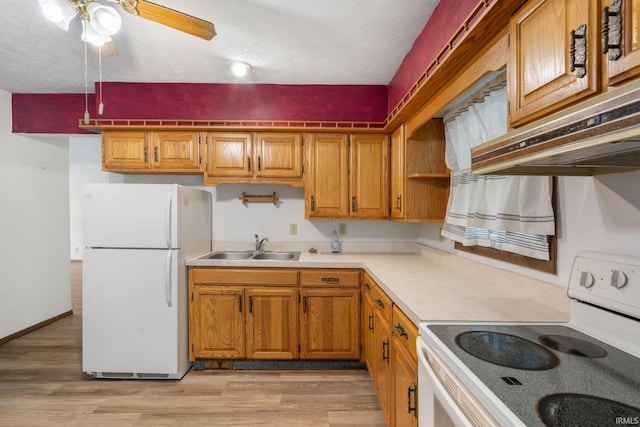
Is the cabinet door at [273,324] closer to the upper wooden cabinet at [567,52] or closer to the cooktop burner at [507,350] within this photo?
the cooktop burner at [507,350]

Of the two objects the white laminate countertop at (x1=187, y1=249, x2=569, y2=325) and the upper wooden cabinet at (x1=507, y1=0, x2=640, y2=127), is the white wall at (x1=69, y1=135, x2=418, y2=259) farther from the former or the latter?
the upper wooden cabinet at (x1=507, y1=0, x2=640, y2=127)

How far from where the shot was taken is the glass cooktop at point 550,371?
641 mm

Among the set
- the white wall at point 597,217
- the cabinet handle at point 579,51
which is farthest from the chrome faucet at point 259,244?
the cabinet handle at point 579,51

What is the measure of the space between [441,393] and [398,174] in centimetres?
186

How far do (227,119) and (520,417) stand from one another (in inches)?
114

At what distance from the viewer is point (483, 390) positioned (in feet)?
2.38

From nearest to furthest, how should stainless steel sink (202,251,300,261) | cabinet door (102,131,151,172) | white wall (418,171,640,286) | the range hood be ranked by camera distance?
the range hood → white wall (418,171,640,286) → cabinet door (102,131,151,172) → stainless steel sink (202,251,300,261)

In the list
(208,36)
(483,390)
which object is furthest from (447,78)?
(483,390)

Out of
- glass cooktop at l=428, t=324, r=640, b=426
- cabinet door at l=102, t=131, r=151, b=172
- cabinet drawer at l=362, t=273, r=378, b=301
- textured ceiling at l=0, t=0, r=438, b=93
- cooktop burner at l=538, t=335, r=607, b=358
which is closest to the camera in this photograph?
glass cooktop at l=428, t=324, r=640, b=426

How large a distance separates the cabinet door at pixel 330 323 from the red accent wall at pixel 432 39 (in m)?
1.71

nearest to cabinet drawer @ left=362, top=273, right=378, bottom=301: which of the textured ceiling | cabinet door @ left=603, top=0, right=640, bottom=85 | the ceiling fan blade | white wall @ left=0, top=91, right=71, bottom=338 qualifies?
cabinet door @ left=603, top=0, right=640, bottom=85

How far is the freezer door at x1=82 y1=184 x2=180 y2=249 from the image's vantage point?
2314 mm

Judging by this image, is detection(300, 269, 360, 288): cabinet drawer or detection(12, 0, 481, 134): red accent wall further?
detection(12, 0, 481, 134): red accent wall

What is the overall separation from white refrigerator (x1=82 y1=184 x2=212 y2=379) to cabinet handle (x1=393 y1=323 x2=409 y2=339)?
5.59ft
